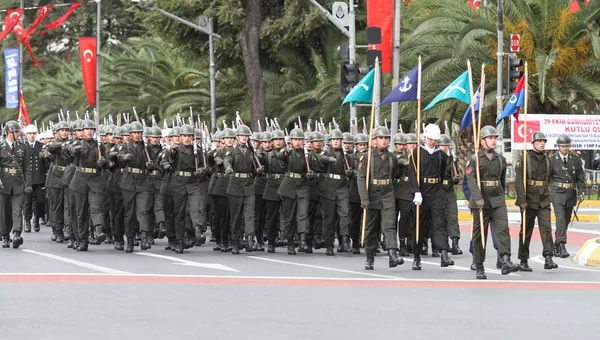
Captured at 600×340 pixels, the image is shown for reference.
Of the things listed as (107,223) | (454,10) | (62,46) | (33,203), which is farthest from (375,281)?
(62,46)

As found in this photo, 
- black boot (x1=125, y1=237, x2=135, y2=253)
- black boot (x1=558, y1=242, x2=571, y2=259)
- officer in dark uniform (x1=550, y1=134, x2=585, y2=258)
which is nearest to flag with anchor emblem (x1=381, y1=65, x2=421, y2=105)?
officer in dark uniform (x1=550, y1=134, x2=585, y2=258)

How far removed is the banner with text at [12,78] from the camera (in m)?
49.7

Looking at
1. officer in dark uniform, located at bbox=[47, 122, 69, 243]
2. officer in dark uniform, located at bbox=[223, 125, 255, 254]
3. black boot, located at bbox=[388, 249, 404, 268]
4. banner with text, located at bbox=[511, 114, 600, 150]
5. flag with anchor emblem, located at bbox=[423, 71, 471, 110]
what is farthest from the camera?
banner with text, located at bbox=[511, 114, 600, 150]

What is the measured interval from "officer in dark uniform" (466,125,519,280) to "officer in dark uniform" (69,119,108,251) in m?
6.49

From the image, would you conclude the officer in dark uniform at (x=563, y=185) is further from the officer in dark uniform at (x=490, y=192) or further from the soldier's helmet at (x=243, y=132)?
the soldier's helmet at (x=243, y=132)

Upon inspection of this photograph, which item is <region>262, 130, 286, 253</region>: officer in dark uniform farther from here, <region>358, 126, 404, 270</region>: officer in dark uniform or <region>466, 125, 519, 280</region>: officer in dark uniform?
<region>466, 125, 519, 280</region>: officer in dark uniform

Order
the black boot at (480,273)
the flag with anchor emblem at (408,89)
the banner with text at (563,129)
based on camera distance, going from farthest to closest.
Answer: the banner with text at (563,129), the flag with anchor emblem at (408,89), the black boot at (480,273)

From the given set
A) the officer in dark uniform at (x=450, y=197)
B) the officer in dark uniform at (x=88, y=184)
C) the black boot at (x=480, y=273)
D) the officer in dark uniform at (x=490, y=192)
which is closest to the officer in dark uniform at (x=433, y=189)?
the officer in dark uniform at (x=490, y=192)

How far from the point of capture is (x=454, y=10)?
113ft

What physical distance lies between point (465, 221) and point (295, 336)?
62.1 ft

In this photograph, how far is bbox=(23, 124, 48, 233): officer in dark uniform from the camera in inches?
990

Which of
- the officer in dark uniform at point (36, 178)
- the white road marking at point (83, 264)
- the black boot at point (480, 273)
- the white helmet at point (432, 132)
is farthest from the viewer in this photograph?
the officer in dark uniform at point (36, 178)

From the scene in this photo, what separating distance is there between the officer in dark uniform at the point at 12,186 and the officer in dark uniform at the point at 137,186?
1554 mm

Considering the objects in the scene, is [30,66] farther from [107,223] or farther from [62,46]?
[107,223]
